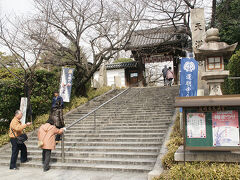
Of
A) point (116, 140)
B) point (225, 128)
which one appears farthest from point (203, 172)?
point (116, 140)

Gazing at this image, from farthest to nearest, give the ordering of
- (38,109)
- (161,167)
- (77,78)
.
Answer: (77,78)
(38,109)
(161,167)

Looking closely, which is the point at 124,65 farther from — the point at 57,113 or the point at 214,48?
the point at 214,48

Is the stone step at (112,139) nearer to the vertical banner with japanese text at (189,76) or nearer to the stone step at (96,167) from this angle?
the stone step at (96,167)

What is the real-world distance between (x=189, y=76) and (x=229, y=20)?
9167mm

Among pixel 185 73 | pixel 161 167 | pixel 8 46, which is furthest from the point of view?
pixel 8 46

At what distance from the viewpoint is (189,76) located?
24.1 feet

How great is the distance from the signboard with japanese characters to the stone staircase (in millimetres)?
3494

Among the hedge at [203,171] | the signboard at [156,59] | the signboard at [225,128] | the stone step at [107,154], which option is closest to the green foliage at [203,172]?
the hedge at [203,171]

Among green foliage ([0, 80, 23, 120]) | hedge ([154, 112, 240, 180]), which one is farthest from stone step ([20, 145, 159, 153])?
green foliage ([0, 80, 23, 120])

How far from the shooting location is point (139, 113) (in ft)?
36.3

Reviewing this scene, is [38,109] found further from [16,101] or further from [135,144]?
[135,144]

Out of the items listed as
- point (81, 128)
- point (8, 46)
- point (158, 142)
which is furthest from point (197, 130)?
point (8, 46)

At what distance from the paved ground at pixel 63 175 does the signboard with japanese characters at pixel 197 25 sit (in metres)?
4.81

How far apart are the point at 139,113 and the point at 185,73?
13.9 ft
